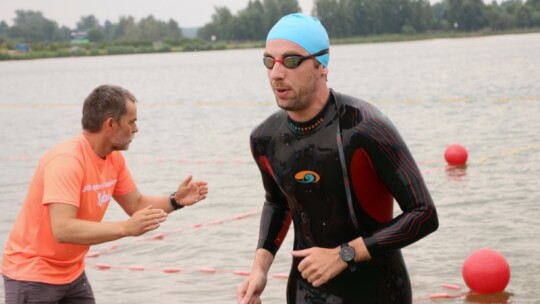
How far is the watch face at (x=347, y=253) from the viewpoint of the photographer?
13.0 feet

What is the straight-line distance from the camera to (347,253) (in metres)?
3.98

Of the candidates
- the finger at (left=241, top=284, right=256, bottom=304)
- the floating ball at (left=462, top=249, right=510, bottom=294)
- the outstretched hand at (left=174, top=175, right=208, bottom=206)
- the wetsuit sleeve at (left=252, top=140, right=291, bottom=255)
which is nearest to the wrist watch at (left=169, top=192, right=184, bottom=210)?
the outstretched hand at (left=174, top=175, right=208, bottom=206)

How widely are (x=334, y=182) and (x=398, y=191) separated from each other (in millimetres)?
291

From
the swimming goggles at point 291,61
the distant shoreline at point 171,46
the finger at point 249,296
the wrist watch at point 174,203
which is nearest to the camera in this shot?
the swimming goggles at point 291,61

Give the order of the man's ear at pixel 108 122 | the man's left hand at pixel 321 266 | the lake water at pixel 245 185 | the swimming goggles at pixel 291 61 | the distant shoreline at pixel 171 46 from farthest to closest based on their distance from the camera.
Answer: the distant shoreline at pixel 171 46 < the lake water at pixel 245 185 < the man's ear at pixel 108 122 < the swimming goggles at pixel 291 61 < the man's left hand at pixel 321 266

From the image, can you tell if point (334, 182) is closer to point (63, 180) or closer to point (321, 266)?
point (321, 266)

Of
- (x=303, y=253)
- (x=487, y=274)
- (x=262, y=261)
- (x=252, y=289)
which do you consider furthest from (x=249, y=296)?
(x=487, y=274)

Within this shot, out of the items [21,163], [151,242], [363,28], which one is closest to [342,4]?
[363,28]

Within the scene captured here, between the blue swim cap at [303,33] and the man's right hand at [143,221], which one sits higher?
the blue swim cap at [303,33]

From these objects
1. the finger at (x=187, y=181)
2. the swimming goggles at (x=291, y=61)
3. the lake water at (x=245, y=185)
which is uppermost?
the swimming goggles at (x=291, y=61)

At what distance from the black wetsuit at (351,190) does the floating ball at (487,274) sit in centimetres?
481

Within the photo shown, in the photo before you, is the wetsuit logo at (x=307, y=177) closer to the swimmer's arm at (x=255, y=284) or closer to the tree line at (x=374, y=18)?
the swimmer's arm at (x=255, y=284)

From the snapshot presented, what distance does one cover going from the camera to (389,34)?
17200cm

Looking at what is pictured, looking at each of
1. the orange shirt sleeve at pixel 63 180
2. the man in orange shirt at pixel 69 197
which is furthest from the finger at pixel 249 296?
the orange shirt sleeve at pixel 63 180
